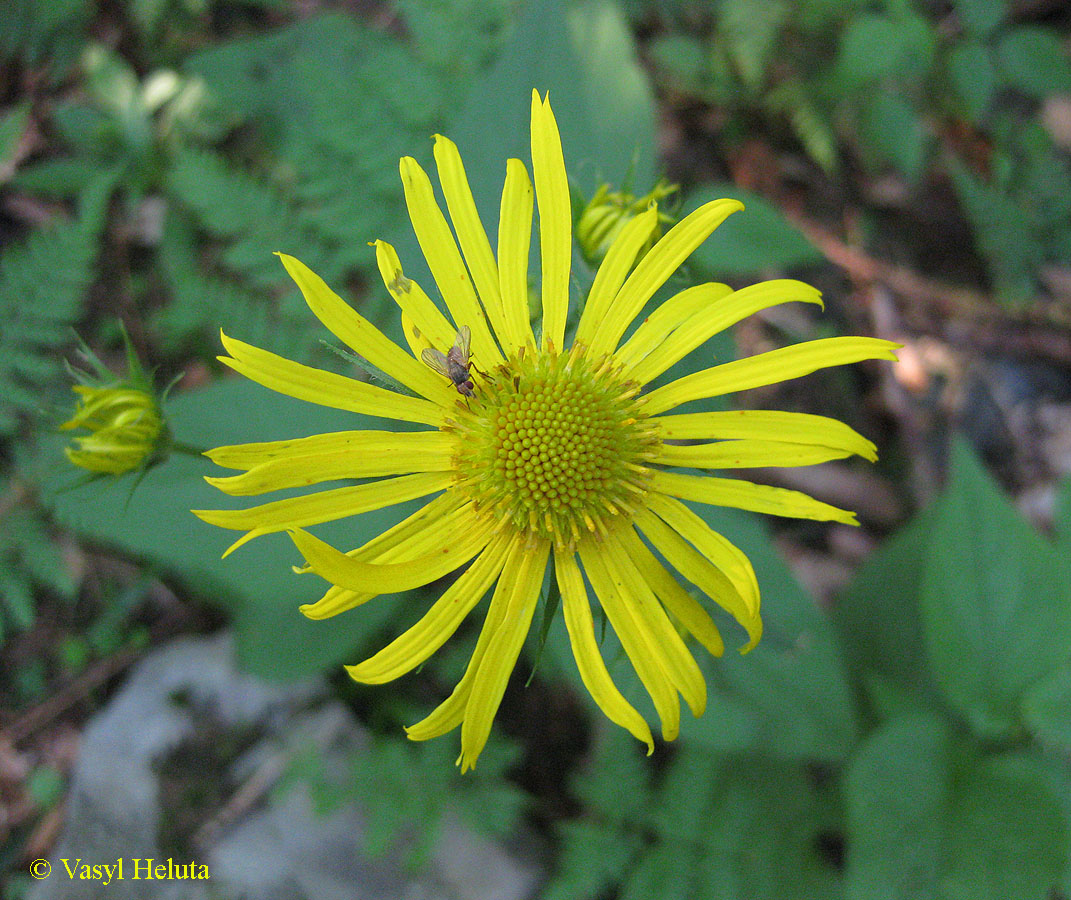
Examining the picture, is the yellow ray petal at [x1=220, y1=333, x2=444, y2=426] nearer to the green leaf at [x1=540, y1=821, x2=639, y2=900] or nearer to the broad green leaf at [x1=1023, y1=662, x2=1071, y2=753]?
the green leaf at [x1=540, y1=821, x2=639, y2=900]

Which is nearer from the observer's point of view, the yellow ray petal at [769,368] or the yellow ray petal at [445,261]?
the yellow ray petal at [769,368]

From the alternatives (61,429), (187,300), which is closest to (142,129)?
(187,300)

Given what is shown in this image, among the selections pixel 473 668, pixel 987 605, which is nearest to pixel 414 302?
pixel 473 668

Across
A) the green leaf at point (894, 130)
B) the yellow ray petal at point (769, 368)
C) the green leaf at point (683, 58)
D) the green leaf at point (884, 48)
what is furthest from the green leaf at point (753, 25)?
the yellow ray petal at point (769, 368)

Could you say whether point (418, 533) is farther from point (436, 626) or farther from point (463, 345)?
point (463, 345)

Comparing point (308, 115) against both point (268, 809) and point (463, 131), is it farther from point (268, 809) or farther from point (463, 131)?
point (268, 809)

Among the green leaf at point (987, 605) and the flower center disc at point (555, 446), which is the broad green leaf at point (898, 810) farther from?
the flower center disc at point (555, 446)

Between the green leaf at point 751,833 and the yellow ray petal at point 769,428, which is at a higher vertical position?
the yellow ray petal at point 769,428
